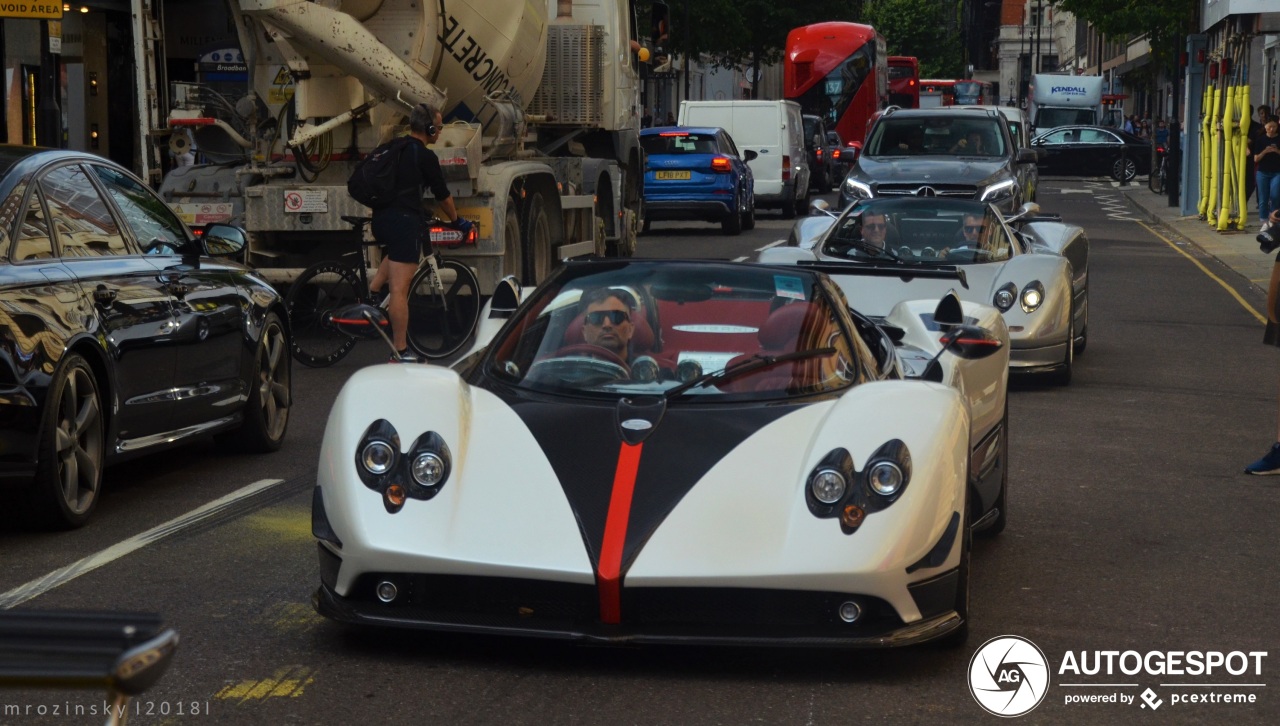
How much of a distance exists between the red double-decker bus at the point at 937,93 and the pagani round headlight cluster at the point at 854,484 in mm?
77174

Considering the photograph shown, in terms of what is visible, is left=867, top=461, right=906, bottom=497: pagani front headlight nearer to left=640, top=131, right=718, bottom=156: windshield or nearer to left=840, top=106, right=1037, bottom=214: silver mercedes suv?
left=840, top=106, right=1037, bottom=214: silver mercedes suv

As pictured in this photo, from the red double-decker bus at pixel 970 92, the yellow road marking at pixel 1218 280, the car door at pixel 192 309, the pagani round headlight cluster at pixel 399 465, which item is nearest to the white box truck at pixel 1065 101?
the red double-decker bus at pixel 970 92

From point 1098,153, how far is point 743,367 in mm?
48783

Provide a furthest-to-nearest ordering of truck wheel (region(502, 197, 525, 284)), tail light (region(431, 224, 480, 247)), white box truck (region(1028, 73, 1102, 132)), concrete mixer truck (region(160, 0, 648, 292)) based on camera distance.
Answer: white box truck (region(1028, 73, 1102, 132)) → truck wheel (region(502, 197, 525, 284)) → tail light (region(431, 224, 480, 247)) → concrete mixer truck (region(160, 0, 648, 292))

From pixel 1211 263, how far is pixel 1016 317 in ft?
45.7

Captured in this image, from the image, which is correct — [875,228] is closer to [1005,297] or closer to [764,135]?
[1005,297]

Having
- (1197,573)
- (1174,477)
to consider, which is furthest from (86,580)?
(1174,477)

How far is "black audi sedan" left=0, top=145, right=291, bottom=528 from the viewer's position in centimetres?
702

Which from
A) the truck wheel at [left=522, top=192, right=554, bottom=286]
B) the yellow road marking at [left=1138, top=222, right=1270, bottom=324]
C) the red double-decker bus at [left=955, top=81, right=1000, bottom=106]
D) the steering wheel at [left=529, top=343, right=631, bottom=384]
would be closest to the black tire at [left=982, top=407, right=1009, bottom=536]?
the steering wheel at [left=529, top=343, right=631, bottom=384]

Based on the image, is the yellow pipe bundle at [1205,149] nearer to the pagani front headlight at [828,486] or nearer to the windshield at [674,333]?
the windshield at [674,333]

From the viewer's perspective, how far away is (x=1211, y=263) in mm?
25062

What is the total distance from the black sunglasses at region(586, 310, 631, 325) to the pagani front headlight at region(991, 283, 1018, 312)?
647cm

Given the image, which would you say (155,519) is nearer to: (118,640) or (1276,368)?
(118,640)

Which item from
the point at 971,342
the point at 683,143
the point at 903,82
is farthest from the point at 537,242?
the point at 903,82
